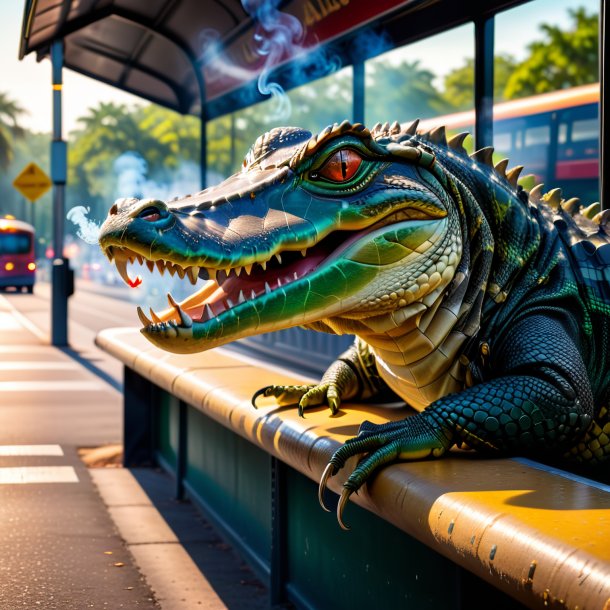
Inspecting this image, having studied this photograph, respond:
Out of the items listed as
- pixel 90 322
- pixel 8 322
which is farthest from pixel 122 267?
pixel 90 322

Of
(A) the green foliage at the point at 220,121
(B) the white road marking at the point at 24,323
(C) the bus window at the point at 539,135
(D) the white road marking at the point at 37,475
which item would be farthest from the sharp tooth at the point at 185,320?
(A) the green foliage at the point at 220,121

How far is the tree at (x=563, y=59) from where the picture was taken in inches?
1710

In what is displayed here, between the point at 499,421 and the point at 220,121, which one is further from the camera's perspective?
the point at 220,121

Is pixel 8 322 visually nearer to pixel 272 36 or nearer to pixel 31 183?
pixel 31 183

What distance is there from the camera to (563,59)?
1736 inches

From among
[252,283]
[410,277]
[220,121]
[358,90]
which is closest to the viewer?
[252,283]

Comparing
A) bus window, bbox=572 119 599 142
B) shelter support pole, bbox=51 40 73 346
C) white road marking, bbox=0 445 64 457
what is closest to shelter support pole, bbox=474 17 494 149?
white road marking, bbox=0 445 64 457

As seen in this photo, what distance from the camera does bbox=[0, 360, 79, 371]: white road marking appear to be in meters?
13.3

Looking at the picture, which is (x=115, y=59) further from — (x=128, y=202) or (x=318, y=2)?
(x=128, y=202)

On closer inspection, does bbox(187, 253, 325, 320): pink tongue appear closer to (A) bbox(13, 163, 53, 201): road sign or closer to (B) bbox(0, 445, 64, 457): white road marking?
(B) bbox(0, 445, 64, 457): white road marking

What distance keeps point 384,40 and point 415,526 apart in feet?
17.5

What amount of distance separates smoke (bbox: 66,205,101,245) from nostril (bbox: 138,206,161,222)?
617 millimetres

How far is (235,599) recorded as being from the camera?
14.2 ft

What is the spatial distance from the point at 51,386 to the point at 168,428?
5039 mm
